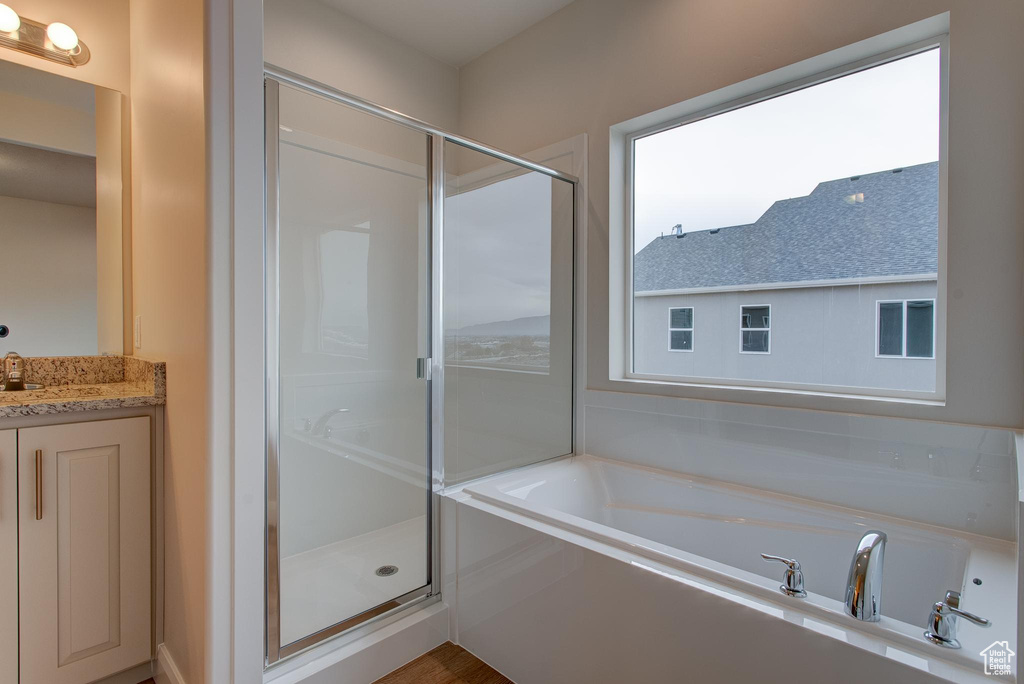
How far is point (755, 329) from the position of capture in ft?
6.97

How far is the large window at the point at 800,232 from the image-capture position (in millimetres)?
1750

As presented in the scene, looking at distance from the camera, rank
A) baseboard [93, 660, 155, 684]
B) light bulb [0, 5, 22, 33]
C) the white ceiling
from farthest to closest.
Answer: the white ceiling < light bulb [0, 5, 22, 33] < baseboard [93, 660, 155, 684]

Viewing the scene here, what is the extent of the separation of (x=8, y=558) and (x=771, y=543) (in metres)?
2.40

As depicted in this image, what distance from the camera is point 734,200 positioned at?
221 cm

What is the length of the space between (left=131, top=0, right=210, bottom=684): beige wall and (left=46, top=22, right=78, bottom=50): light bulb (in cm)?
27

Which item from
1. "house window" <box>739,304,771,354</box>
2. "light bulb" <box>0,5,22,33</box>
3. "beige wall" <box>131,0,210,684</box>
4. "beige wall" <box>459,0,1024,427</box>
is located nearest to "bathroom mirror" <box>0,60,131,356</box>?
"light bulb" <box>0,5,22,33</box>

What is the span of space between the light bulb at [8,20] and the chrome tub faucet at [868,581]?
3122 mm

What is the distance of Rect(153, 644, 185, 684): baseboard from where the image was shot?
5.19 ft

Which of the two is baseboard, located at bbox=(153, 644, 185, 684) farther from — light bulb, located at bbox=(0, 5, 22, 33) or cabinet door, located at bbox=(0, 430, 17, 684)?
light bulb, located at bbox=(0, 5, 22, 33)

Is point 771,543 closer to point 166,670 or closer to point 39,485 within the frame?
point 166,670

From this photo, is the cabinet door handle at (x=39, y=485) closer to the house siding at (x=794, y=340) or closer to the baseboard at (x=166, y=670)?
the baseboard at (x=166, y=670)

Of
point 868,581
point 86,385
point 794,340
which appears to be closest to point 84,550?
point 86,385

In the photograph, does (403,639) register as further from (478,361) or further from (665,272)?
(665,272)

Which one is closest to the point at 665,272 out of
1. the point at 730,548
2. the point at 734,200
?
the point at 734,200
